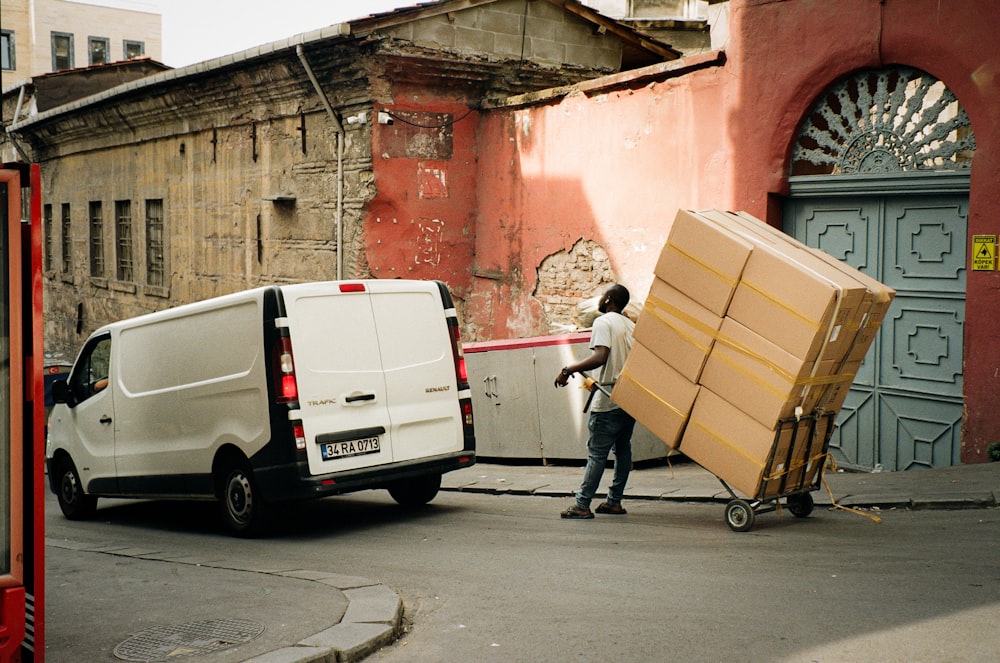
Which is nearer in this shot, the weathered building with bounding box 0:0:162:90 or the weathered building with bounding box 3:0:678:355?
the weathered building with bounding box 3:0:678:355

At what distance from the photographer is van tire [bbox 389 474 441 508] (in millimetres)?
9422

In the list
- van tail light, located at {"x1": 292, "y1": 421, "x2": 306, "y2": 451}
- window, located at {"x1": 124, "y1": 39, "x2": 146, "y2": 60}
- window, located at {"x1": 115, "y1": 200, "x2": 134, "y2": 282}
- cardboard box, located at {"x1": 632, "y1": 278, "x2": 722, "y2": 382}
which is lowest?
van tail light, located at {"x1": 292, "y1": 421, "x2": 306, "y2": 451}

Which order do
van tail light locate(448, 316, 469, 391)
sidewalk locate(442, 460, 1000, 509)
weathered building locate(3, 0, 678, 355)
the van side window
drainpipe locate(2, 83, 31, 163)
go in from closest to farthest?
sidewalk locate(442, 460, 1000, 509) → van tail light locate(448, 316, 469, 391) → the van side window → weathered building locate(3, 0, 678, 355) → drainpipe locate(2, 83, 31, 163)

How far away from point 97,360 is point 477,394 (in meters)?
3.99

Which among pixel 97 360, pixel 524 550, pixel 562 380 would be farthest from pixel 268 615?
pixel 97 360

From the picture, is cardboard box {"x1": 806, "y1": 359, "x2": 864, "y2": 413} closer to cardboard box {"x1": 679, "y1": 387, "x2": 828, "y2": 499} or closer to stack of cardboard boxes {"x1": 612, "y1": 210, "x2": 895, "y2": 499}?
stack of cardboard boxes {"x1": 612, "y1": 210, "x2": 895, "y2": 499}

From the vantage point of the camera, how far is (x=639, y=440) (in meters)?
10.8

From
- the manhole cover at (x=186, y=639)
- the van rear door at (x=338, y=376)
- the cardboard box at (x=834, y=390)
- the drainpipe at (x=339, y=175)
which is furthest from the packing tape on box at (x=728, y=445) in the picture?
the drainpipe at (x=339, y=175)

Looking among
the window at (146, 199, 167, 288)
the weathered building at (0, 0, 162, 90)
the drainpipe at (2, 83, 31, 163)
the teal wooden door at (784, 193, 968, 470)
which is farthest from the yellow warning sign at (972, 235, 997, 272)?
the weathered building at (0, 0, 162, 90)

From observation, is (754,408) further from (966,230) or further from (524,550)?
(966,230)

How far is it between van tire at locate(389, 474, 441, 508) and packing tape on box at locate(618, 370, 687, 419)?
2327 millimetres

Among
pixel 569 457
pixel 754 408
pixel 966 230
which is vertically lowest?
pixel 569 457

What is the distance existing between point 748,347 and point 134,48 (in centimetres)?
6386

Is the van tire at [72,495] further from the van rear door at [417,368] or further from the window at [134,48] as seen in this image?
the window at [134,48]
